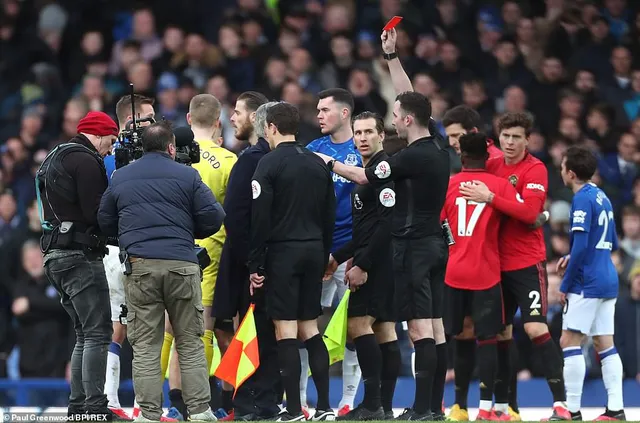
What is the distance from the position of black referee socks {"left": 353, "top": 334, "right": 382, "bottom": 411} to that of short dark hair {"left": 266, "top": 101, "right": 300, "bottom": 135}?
1637 mm

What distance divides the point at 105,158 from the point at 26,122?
6.14 m

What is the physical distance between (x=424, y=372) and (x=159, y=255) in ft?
7.08

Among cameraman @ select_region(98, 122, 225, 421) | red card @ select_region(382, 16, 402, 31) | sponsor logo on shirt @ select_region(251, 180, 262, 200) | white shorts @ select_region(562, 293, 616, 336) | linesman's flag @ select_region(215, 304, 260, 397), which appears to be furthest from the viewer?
white shorts @ select_region(562, 293, 616, 336)

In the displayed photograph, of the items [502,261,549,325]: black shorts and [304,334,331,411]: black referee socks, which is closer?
[304,334,331,411]: black referee socks

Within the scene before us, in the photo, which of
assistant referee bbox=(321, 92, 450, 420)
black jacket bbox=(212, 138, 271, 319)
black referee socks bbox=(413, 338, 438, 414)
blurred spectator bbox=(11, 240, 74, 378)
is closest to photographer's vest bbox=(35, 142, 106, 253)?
black jacket bbox=(212, 138, 271, 319)

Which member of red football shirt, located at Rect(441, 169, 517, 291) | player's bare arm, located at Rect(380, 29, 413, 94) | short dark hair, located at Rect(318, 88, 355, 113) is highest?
player's bare arm, located at Rect(380, 29, 413, 94)

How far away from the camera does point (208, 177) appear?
1113cm

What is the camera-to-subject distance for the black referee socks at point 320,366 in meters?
10.2

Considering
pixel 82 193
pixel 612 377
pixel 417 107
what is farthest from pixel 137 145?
pixel 612 377

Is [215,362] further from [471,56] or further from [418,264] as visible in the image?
[471,56]

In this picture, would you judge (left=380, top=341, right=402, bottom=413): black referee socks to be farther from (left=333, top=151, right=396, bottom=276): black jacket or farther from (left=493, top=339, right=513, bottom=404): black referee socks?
(left=493, top=339, right=513, bottom=404): black referee socks

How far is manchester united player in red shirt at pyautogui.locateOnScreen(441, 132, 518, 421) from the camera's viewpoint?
11.1 m

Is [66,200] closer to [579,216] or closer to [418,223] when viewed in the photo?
[418,223]

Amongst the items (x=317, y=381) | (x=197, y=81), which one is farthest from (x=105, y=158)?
(x=197, y=81)
